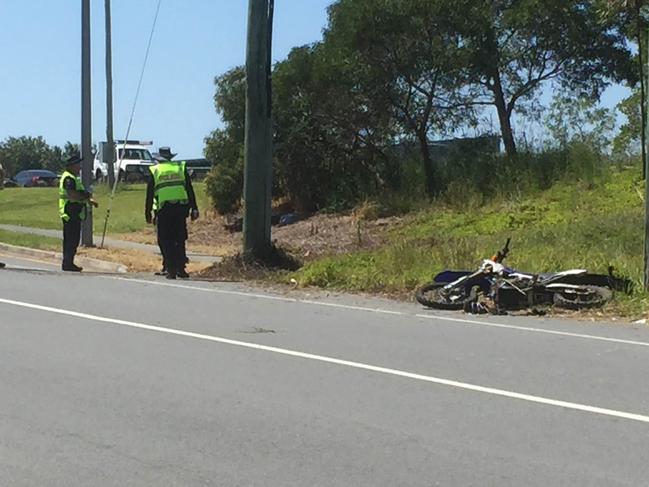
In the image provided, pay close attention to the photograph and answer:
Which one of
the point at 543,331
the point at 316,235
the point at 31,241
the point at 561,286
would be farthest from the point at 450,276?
the point at 31,241

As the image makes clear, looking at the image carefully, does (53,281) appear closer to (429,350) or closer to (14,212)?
(429,350)

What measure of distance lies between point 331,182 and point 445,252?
42.8 feet

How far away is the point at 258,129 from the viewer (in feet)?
48.6

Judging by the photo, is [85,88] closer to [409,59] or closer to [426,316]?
[409,59]

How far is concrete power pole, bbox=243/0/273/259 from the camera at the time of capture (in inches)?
582

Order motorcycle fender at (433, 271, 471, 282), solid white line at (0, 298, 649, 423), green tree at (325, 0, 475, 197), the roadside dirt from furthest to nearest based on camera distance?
green tree at (325, 0, 475, 197) < the roadside dirt < motorcycle fender at (433, 271, 471, 282) < solid white line at (0, 298, 649, 423)

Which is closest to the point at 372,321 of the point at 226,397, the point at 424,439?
the point at 226,397

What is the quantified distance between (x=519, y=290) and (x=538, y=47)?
1459 cm

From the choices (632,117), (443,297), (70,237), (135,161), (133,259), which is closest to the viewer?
(443,297)

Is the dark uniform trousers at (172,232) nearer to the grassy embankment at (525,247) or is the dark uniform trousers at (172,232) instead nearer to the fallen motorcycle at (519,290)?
the grassy embankment at (525,247)

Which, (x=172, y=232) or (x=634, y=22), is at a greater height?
(x=634, y=22)

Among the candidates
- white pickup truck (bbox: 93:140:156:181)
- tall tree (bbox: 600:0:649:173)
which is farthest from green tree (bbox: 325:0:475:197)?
white pickup truck (bbox: 93:140:156:181)

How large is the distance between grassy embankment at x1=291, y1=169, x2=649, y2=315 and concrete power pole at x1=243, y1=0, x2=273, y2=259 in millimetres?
1182

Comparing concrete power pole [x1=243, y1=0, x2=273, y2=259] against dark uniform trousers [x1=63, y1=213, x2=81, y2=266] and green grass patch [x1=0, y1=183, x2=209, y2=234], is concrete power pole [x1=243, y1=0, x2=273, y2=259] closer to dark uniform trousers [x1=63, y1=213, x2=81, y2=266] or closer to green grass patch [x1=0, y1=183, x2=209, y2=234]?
dark uniform trousers [x1=63, y1=213, x2=81, y2=266]
